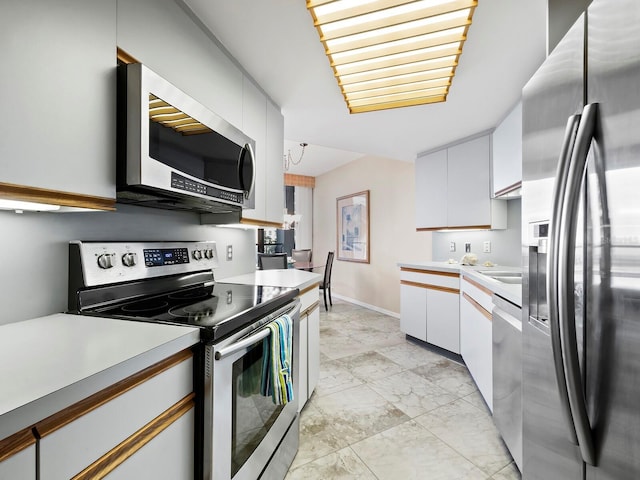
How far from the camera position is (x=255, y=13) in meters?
1.54

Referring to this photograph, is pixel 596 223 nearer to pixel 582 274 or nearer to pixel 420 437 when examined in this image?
pixel 582 274

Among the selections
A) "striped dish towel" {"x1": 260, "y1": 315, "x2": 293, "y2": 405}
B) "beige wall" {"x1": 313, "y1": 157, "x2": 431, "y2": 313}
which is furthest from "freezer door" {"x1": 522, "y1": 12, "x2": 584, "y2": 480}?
"beige wall" {"x1": 313, "y1": 157, "x2": 431, "y2": 313}

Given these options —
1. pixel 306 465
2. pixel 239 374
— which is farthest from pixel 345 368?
pixel 239 374

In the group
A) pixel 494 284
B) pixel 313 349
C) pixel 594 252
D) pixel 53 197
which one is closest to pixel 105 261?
pixel 53 197

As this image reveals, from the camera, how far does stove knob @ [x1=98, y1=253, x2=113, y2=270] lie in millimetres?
1193

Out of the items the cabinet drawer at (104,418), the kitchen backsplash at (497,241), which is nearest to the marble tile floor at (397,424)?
the cabinet drawer at (104,418)

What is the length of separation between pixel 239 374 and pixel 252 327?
164 millimetres

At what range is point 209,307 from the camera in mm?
1239

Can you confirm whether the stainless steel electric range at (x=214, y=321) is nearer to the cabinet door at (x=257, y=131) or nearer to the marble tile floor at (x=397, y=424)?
the marble tile floor at (x=397, y=424)

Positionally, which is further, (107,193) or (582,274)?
(107,193)

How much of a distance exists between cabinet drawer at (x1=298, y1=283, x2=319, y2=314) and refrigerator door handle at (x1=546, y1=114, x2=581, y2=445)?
1317mm

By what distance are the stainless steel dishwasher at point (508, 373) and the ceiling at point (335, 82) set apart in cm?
140

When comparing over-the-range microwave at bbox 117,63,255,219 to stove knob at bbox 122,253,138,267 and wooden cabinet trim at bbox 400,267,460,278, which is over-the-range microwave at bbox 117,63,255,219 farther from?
wooden cabinet trim at bbox 400,267,460,278

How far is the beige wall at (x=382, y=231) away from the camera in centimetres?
451
